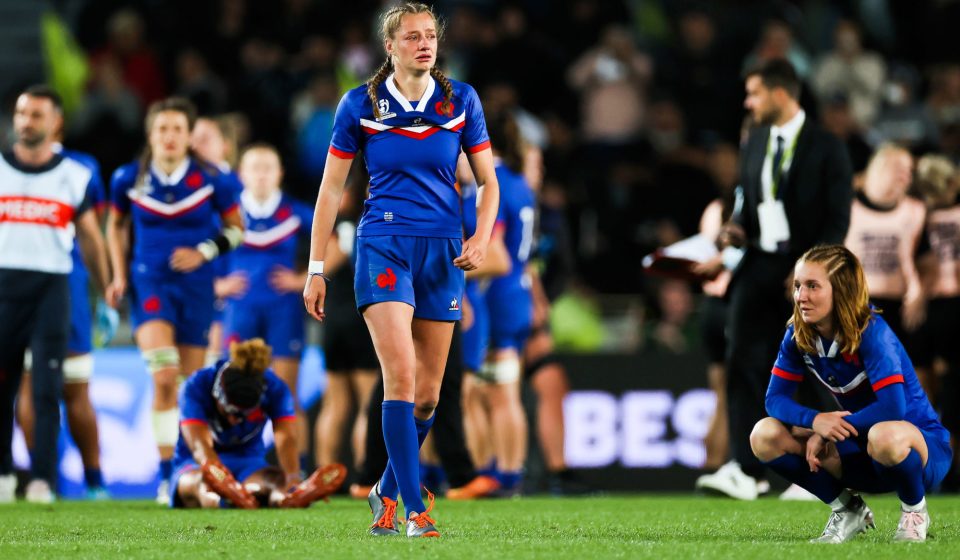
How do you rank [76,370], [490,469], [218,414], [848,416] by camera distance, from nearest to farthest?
[848,416]
[218,414]
[76,370]
[490,469]

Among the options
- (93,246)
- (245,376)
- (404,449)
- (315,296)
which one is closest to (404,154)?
(315,296)

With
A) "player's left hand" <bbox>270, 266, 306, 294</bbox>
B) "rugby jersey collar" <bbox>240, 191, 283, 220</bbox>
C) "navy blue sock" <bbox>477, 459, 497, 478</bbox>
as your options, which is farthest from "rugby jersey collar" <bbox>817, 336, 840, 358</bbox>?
"rugby jersey collar" <bbox>240, 191, 283, 220</bbox>

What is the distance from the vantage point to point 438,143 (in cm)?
650

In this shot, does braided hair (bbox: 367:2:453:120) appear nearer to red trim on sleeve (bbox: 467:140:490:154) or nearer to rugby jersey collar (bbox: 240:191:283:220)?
red trim on sleeve (bbox: 467:140:490:154)

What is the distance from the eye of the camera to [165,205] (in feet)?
34.2

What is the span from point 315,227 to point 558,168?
9.67 m

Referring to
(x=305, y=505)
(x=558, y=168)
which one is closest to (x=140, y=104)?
(x=558, y=168)

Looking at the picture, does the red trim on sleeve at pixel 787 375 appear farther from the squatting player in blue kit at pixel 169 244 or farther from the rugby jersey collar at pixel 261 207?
the rugby jersey collar at pixel 261 207

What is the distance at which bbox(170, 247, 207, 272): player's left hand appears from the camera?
33.7 feet

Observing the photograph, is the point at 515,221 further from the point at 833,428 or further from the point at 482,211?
the point at 833,428

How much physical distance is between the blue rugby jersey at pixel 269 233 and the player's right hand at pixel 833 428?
624cm

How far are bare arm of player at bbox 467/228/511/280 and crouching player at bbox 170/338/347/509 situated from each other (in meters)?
1.78

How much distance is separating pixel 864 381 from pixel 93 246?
575 centimetres

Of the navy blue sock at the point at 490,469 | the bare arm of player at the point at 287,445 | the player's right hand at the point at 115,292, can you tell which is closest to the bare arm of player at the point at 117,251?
the player's right hand at the point at 115,292
